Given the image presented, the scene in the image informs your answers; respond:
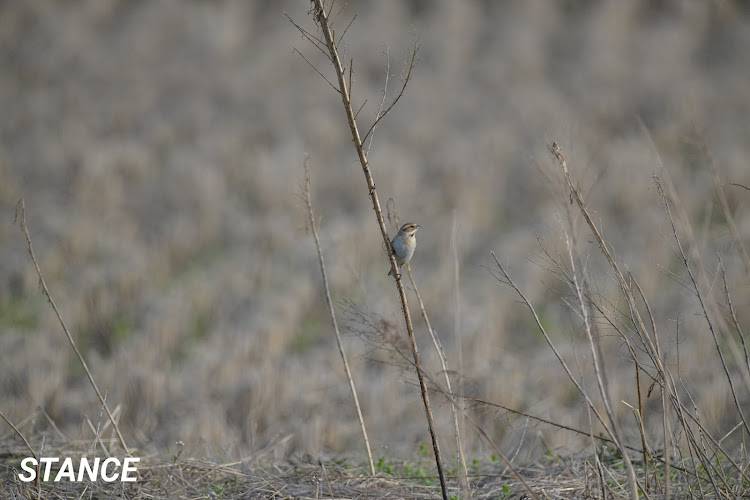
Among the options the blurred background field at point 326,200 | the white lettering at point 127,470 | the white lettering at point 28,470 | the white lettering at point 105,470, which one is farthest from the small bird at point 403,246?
the white lettering at point 28,470

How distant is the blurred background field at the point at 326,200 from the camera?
5320mm

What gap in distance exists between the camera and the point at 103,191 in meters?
9.58

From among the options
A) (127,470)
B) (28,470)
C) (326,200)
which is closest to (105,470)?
(127,470)

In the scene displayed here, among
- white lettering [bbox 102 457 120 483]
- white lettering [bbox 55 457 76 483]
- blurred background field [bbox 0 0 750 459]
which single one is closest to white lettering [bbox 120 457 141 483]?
white lettering [bbox 102 457 120 483]

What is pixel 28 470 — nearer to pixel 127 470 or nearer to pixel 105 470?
pixel 105 470

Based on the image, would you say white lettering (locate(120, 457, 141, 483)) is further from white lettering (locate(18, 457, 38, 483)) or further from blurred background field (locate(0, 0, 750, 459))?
blurred background field (locate(0, 0, 750, 459))

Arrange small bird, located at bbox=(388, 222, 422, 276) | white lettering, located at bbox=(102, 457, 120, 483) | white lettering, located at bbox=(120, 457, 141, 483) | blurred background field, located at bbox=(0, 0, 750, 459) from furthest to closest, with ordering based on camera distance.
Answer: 1. blurred background field, located at bbox=(0, 0, 750, 459)
2. white lettering, located at bbox=(102, 457, 120, 483)
3. white lettering, located at bbox=(120, 457, 141, 483)
4. small bird, located at bbox=(388, 222, 422, 276)

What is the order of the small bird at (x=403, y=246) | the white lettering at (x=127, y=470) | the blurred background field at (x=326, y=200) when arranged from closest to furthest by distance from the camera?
the small bird at (x=403, y=246) → the white lettering at (x=127, y=470) → the blurred background field at (x=326, y=200)

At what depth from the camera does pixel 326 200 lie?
10.0 meters

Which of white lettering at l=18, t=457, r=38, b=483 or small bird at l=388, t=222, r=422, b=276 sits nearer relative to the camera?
small bird at l=388, t=222, r=422, b=276

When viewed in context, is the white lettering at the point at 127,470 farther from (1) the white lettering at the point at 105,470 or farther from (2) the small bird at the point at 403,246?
(2) the small bird at the point at 403,246

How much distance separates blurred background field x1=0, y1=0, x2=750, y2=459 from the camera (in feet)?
17.5

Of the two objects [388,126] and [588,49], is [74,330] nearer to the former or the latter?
[388,126]

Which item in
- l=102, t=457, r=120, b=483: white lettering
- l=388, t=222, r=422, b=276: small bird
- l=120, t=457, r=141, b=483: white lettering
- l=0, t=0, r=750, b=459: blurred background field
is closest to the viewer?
l=388, t=222, r=422, b=276: small bird
